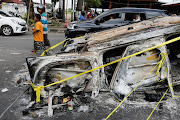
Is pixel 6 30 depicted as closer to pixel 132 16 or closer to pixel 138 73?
pixel 132 16

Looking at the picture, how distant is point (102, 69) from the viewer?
268 cm

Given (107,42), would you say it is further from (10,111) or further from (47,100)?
(10,111)

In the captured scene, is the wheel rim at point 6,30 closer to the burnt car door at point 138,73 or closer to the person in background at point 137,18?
the person in background at point 137,18

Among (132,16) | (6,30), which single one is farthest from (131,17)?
(6,30)

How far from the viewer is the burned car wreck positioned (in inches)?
99.3

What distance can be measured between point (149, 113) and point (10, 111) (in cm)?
233

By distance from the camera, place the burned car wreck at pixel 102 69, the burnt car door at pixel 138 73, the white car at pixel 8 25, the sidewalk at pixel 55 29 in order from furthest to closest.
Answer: the sidewalk at pixel 55 29, the white car at pixel 8 25, the burnt car door at pixel 138 73, the burned car wreck at pixel 102 69

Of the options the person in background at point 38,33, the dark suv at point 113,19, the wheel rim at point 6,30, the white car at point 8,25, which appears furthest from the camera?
the wheel rim at point 6,30

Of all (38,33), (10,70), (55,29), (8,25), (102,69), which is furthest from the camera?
(55,29)

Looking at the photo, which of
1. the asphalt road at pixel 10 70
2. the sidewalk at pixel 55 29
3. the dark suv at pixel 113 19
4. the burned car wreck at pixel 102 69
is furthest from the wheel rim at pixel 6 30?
the burned car wreck at pixel 102 69

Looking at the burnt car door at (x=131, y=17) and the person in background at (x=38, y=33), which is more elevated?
the burnt car door at (x=131, y=17)

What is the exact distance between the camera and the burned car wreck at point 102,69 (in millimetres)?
2523

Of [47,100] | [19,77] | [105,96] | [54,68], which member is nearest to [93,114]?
[105,96]

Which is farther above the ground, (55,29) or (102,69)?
(55,29)
